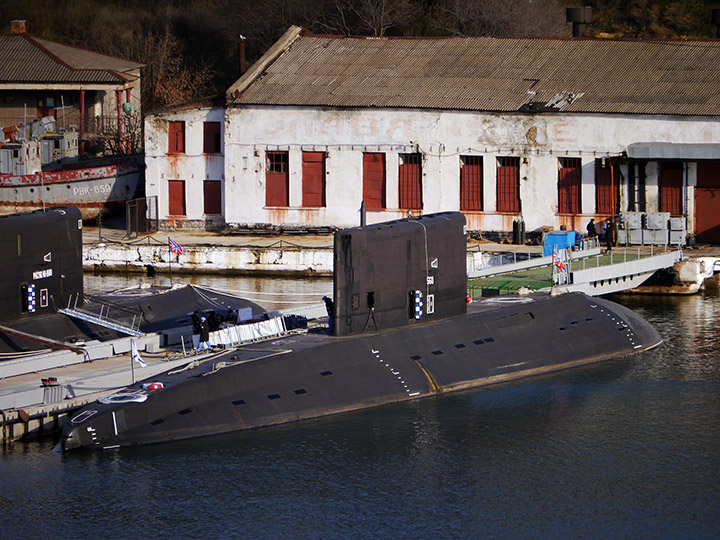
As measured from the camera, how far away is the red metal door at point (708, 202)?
5706cm

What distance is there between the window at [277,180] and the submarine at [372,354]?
2550cm

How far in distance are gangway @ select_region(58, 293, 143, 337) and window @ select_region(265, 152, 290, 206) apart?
917 inches

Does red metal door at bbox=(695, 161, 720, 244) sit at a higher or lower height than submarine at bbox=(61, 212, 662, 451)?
higher

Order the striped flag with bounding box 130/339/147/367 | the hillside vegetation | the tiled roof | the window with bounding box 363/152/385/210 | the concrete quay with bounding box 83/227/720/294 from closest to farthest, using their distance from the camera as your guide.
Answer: the striped flag with bounding box 130/339/147/367, the concrete quay with bounding box 83/227/720/294, the window with bounding box 363/152/385/210, the tiled roof, the hillside vegetation

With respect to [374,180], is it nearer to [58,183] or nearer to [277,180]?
[277,180]

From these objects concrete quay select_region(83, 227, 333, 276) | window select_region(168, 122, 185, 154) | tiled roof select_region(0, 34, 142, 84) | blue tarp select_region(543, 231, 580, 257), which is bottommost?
concrete quay select_region(83, 227, 333, 276)

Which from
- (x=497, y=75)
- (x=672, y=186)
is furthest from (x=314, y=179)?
(x=672, y=186)

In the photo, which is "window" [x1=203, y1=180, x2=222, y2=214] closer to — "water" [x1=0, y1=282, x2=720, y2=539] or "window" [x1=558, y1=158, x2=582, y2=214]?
"window" [x1=558, y1=158, x2=582, y2=214]

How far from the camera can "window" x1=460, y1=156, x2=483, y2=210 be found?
200 feet

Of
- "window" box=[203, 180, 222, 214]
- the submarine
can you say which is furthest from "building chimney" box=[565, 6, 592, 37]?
the submarine

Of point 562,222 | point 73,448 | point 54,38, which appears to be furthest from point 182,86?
point 73,448

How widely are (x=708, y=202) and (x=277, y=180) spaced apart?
74.9 feet

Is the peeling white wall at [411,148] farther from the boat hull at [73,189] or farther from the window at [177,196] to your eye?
the boat hull at [73,189]

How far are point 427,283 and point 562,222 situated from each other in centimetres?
2528
